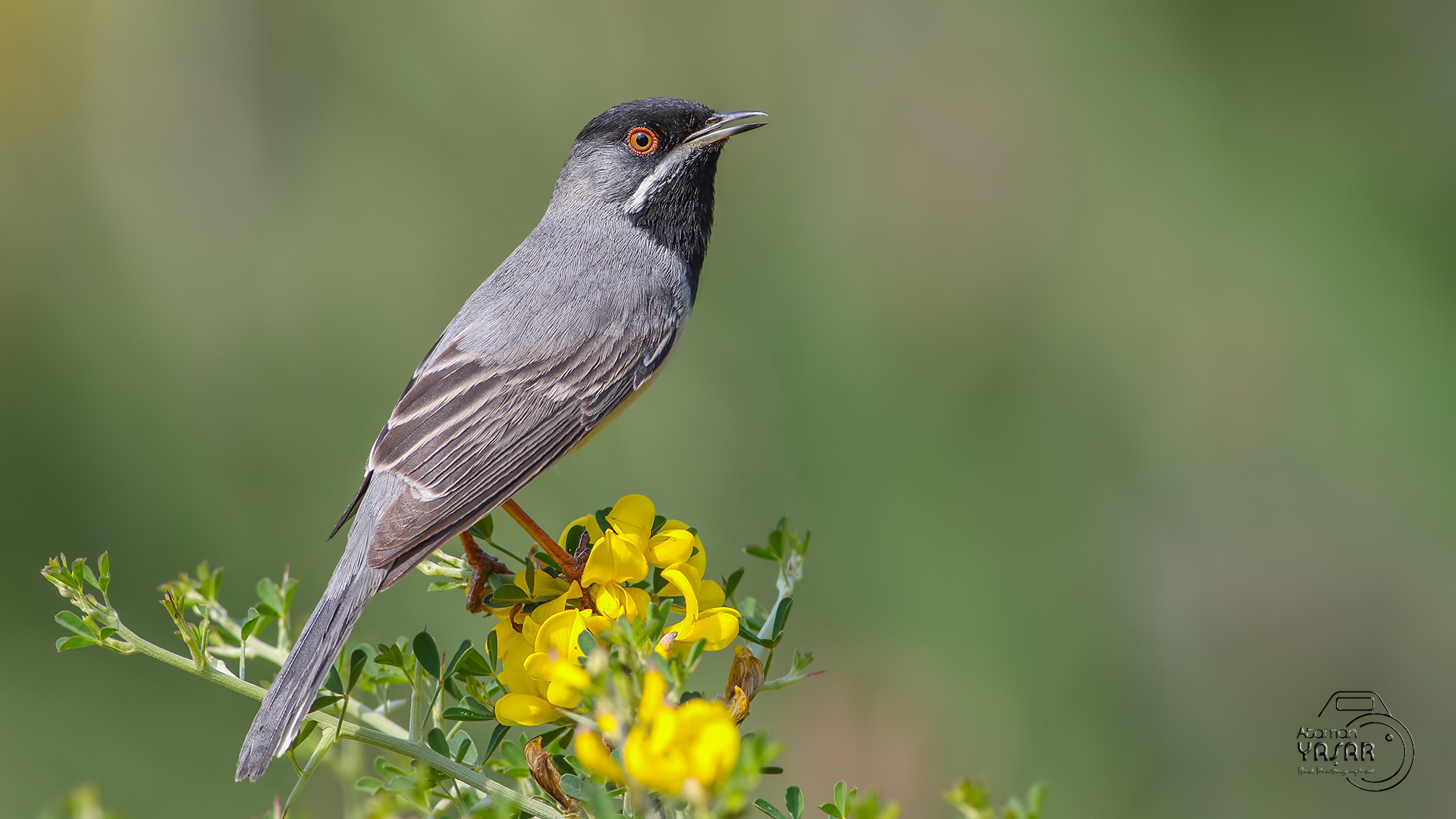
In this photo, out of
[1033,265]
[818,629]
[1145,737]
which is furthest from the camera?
[1033,265]

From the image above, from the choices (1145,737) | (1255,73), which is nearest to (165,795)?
(1145,737)

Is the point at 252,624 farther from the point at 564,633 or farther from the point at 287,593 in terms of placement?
the point at 564,633

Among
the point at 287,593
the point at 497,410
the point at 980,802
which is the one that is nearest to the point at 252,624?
the point at 287,593

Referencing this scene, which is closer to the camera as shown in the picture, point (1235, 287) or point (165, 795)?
point (165, 795)

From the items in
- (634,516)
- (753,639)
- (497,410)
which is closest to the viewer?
(753,639)

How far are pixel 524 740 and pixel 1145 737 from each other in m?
3.88

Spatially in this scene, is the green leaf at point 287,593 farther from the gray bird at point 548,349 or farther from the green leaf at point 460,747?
the green leaf at point 460,747

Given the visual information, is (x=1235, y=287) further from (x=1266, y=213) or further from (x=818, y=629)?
(x=818, y=629)

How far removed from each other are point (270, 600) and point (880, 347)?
417 centimetres

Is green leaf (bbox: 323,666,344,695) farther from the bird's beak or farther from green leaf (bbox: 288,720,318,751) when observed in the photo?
the bird's beak

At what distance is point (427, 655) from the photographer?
180 centimetres

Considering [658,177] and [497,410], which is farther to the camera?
[658,177]

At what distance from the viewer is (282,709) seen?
6.07 ft

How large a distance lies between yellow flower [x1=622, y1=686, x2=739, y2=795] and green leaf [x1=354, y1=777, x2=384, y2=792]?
30.6 inches
